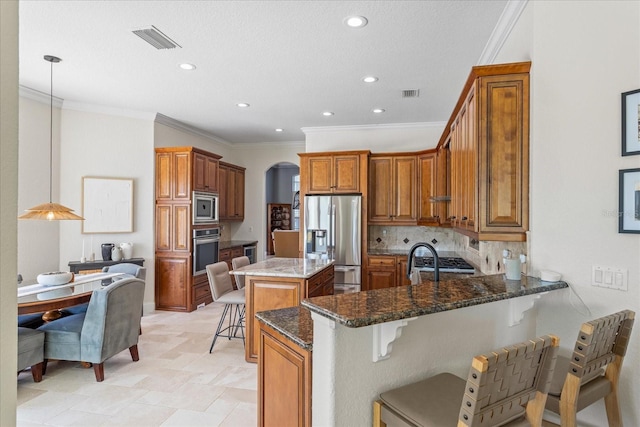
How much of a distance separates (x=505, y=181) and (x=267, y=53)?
2.31 metres

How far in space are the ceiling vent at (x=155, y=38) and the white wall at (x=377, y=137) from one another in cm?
312

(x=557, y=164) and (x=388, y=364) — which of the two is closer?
(x=388, y=364)

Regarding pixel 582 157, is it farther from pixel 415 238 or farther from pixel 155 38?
pixel 415 238

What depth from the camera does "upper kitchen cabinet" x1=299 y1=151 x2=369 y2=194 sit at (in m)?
5.37

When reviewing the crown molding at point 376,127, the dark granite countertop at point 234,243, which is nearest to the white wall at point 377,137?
the crown molding at point 376,127

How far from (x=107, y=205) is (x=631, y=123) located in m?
5.56

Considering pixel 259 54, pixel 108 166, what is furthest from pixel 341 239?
pixel 108 166

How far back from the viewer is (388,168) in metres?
5.48

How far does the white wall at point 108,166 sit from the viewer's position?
4.80 m

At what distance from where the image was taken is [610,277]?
182 cm

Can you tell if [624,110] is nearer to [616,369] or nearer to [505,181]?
[505,181]

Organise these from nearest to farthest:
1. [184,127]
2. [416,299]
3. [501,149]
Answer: [416,299], [501,149], [184,127]

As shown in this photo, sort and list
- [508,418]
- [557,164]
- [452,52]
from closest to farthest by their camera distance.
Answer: [508,418] < [557,164] < [452,52]

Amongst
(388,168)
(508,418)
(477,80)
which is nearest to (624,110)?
(477,80)
